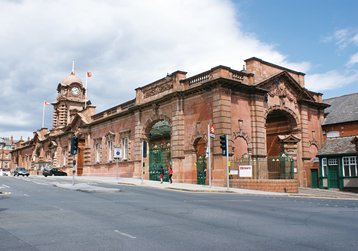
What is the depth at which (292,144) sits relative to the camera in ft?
107

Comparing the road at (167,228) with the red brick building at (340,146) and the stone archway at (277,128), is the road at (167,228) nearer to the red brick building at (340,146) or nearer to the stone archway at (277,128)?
the red brick building at (340,146)

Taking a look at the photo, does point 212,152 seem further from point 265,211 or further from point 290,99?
point 265,211

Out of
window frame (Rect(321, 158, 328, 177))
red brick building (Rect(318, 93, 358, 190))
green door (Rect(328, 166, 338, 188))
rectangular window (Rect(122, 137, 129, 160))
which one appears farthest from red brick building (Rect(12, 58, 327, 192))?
green door (Rect(328, 166, 338, 188))

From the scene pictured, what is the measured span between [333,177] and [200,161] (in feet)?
39.1

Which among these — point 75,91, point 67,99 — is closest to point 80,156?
point 67,99

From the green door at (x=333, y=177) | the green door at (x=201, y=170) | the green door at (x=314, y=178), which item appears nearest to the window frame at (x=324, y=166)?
the green door at (x=333, y=177)

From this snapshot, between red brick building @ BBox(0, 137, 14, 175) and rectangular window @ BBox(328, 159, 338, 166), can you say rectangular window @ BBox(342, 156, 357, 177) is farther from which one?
red brick building @ BBox(0, 137, 14, 175)

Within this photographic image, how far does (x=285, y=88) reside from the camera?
115 ft

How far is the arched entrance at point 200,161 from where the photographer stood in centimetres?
3060

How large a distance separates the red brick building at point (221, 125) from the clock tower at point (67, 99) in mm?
26142

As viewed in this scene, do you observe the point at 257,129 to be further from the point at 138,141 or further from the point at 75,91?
the point at 75,91

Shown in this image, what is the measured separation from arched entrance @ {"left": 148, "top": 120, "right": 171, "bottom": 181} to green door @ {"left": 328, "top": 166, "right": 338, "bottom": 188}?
14468 millimetres

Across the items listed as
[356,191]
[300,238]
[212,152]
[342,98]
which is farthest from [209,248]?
[342,98]

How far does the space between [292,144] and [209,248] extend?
1060 inches
